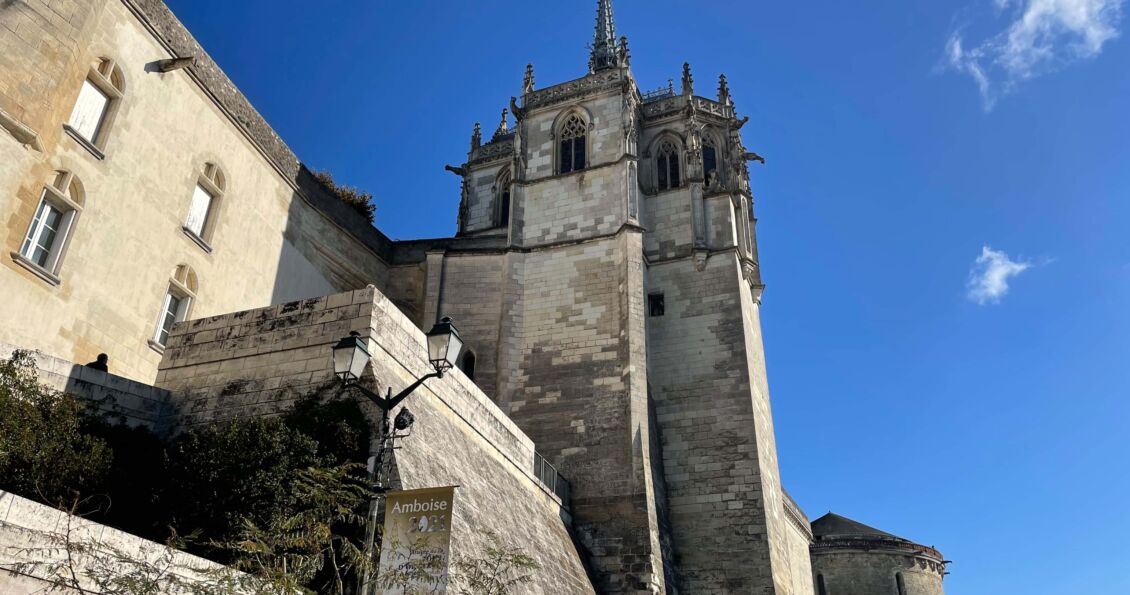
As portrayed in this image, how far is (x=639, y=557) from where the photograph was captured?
16859mm

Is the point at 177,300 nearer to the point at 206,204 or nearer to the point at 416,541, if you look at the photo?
the point at 206,204

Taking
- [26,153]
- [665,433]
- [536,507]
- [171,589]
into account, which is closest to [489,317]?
[665,433]

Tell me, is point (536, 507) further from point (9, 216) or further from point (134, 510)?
point (9, 216)

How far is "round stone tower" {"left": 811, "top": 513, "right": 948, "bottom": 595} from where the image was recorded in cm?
3266

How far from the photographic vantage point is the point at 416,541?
6.71 metres

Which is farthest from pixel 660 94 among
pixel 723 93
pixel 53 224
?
pixel 53 224

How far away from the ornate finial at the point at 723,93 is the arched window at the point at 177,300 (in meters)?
15.9

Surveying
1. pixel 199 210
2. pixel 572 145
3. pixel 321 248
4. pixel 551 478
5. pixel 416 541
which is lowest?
pixel 416 541

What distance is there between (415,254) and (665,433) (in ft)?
27.2

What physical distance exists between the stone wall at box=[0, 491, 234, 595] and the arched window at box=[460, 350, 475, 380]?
14.2m

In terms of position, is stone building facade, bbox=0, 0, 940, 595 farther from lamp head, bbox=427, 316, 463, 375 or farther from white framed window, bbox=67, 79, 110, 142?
lamp head, bbox=427, 316, 463, 375

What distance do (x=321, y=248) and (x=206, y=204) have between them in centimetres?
380

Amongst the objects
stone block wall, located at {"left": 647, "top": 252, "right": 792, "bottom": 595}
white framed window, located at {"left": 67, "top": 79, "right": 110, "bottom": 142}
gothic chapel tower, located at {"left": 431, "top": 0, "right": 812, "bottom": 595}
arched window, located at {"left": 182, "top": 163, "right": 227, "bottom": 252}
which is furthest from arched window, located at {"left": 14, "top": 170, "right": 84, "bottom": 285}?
stone block wall, located at {"left": 647, "top": 252, "right": 792, "bottom": 595}

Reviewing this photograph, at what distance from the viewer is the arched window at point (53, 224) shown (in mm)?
13188
